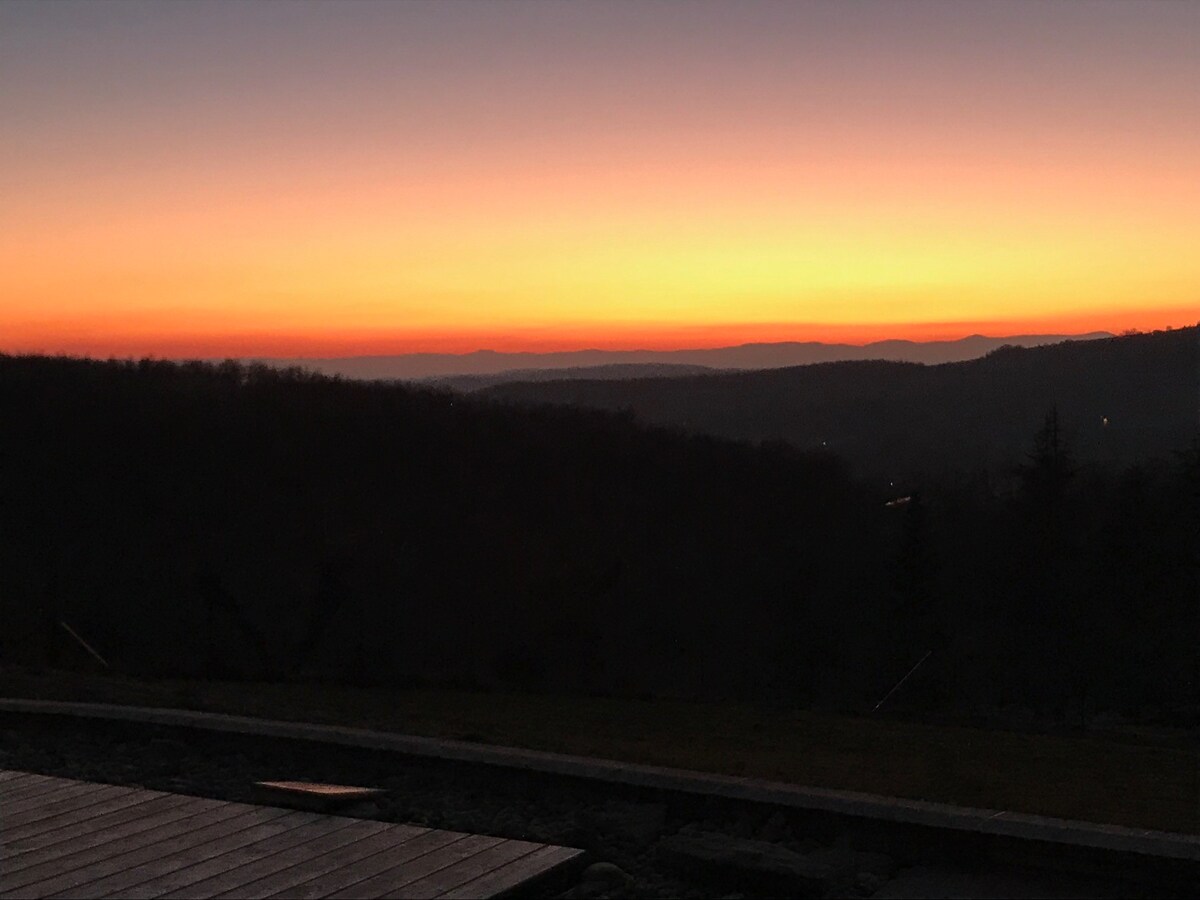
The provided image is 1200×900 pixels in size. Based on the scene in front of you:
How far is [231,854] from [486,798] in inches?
47.5

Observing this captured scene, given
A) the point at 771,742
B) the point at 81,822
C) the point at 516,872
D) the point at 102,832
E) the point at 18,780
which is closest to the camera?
the point at 516,872

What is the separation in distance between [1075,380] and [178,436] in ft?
292

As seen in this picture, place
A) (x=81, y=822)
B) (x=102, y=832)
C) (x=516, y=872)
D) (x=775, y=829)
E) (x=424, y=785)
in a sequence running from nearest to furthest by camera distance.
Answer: (x=516, y=872)
(x=102, y=832)
(x=81, y=822)
(x=775, y=829)
(x=424, y=785)

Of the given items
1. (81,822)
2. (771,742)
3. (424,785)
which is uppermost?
(81,822)

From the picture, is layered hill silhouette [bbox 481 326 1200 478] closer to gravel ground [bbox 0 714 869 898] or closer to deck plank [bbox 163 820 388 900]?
gravel ground [bbox 0 714 869 898]

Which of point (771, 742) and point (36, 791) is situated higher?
point (36, 791)

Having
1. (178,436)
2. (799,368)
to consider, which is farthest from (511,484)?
(799,368)

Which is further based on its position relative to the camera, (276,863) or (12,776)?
(12,776)

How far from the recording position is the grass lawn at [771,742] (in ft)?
20.4

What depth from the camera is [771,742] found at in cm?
1107

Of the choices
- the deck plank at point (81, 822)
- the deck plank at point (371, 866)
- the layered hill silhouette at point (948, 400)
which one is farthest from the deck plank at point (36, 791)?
the layered hill silhouette at point (948, 400)

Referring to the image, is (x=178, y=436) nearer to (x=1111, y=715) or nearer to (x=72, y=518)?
(x=72, y=518)

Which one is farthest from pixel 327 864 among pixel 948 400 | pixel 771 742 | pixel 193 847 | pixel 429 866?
pixel 948 400

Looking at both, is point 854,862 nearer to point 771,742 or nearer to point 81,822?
point 81,822
